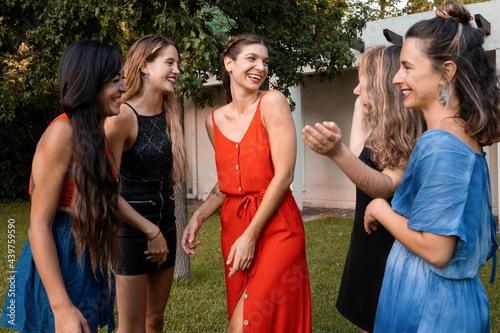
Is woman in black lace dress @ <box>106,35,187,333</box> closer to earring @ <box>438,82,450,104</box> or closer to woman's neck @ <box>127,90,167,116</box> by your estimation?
woman's neck @ <box>127,90,167,116</box>

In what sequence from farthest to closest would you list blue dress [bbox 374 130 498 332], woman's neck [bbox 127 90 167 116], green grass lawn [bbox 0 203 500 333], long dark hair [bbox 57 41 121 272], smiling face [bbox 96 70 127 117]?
green grass lawn [bbox 0 203 500 333]
woman's neck [bbox 127 90 167 116]
smiling face [bbox 96 70 127 117]
long dark hair [bbox 57 41 121 272]
blue dress [bbox 374 130 498 332]

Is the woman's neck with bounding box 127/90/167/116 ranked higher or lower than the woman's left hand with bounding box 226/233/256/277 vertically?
higher

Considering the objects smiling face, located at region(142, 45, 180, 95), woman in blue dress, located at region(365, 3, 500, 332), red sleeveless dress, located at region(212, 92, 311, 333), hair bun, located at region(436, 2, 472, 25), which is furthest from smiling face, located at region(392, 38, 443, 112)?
smiling face, located at region(142, 45, 180, 95)

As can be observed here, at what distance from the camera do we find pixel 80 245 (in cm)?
195

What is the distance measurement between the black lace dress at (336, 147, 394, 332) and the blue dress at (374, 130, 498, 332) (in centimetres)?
70

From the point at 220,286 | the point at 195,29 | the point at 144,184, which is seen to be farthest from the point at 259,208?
the point at 220,286

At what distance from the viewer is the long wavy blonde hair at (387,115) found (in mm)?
2221

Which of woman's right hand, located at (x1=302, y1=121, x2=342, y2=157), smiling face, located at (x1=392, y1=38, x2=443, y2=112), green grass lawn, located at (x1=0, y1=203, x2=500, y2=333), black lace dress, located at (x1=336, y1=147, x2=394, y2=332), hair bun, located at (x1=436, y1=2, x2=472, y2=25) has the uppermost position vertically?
hair bun, located at (x1=436, y1=2, x2=472, y2=25)

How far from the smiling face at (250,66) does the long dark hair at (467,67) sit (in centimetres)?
107

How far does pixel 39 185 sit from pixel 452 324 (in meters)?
1.49

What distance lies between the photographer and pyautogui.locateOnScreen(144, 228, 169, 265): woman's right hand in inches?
104

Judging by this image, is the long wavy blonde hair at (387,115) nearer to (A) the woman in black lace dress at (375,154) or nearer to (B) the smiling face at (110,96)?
(A) the woman in black lace dress at (375,154)

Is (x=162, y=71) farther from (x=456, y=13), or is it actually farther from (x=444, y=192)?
(x=444, y=192)

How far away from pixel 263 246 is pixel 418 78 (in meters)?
1.19
